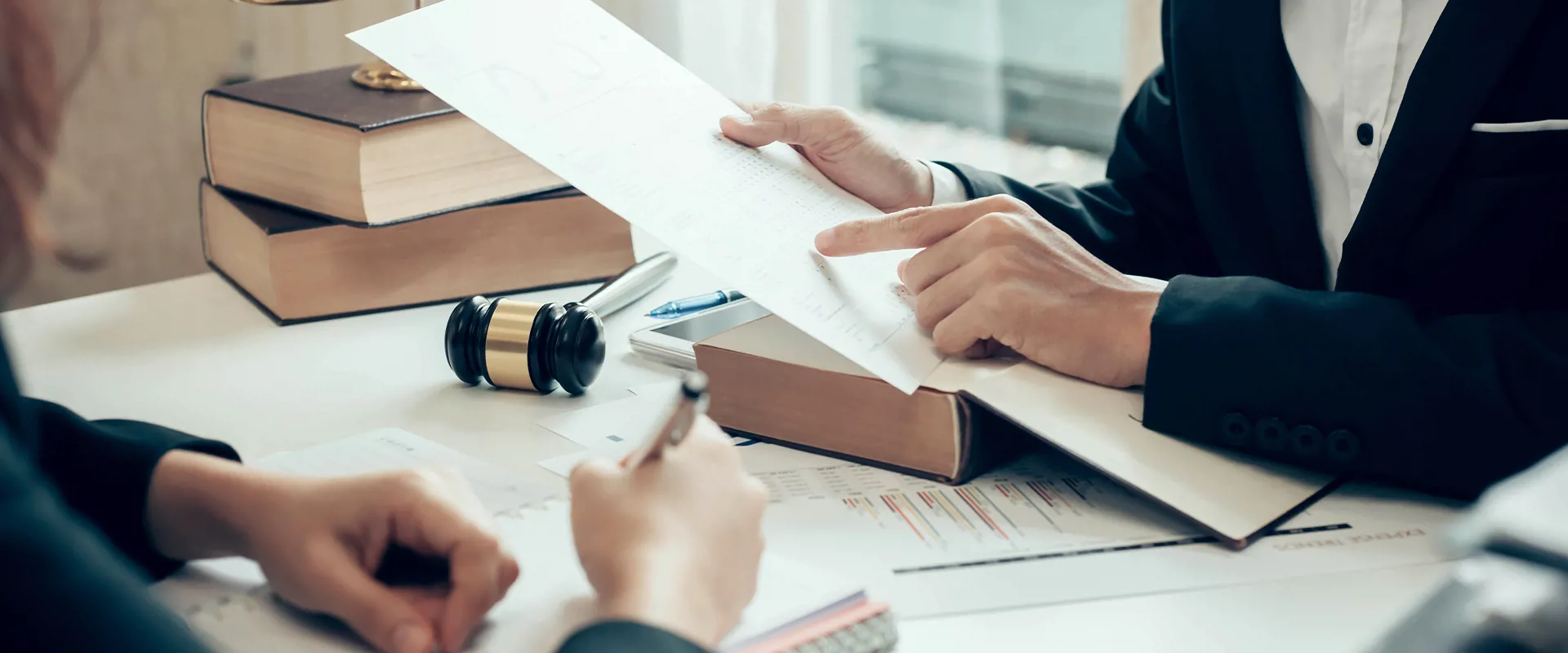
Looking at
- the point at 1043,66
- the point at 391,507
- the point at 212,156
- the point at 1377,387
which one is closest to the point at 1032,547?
the point at 1377,387

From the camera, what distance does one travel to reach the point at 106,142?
185 cm

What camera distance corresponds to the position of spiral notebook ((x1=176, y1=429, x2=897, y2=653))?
59 centimetres

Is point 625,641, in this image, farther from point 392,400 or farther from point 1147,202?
point 1147,202

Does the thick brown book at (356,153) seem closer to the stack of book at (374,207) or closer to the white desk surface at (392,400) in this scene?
the stack of book at (374,207)

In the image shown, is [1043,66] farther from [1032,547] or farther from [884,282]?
[1032,547]

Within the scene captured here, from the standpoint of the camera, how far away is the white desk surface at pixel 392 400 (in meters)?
0.63

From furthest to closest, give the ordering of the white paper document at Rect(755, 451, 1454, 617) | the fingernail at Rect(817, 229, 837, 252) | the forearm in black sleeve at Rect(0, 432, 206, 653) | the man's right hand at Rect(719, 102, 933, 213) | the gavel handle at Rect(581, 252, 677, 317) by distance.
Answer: the gavel handle at Rect(581, 252, 677, 317)
the man's right hand at Rect(719, 102, 933, 213)
the fingernail at Rect(817, 229, 837, 252)
the white paper document at Rect(755, 451, 1454, 617)
the forearm in black sleeve at Rect(0, 432, 206, 653)

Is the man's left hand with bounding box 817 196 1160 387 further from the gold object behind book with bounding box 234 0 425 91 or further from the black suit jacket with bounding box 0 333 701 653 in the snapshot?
the gold object behind book with bounding box 234 0 425 91

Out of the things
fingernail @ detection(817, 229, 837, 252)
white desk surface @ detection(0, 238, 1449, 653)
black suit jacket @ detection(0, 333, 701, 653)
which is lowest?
white desk surface @ detection(0, 238, 1449, 653)

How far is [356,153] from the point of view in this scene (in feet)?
3.62

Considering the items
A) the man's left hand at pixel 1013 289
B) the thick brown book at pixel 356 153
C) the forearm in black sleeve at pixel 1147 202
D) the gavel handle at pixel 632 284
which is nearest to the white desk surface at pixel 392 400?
the gavel handle at pixel 632 284

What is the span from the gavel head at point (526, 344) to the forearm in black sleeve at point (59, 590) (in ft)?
1.61

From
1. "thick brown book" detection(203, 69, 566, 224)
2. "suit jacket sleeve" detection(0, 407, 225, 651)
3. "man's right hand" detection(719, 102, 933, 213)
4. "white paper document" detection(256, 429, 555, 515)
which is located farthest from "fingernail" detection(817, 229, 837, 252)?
"suit jacket sleeve" detection(0, 407, 225, 651)

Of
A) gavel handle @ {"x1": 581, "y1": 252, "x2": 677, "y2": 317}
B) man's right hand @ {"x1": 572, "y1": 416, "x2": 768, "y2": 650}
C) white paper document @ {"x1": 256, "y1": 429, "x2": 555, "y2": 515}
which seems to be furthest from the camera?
gavel handle @ {"x1": 581, "y1": 252, "x2": 677, "y2": 317}
